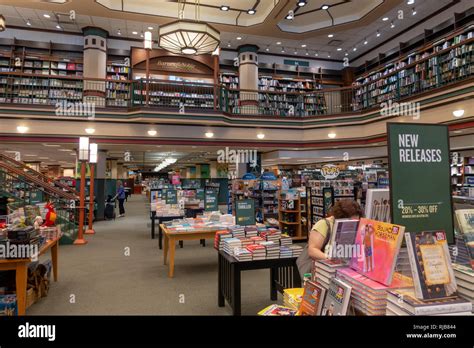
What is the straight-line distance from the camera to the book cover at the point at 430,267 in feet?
4.06

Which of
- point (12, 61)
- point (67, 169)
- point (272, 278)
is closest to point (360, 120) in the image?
point (272, 278)

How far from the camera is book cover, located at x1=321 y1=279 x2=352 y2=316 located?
1.34 metres

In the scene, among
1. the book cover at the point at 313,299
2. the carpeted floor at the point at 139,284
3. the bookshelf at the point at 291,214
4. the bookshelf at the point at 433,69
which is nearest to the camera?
the book cover at the point at 313,299

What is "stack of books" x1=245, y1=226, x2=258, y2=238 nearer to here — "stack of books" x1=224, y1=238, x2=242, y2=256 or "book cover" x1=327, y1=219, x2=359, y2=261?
"stack of books" x1=224, y1=238, x2=242, y2=256

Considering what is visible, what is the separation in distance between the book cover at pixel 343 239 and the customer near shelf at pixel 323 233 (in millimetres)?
692

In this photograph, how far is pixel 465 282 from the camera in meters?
1.30

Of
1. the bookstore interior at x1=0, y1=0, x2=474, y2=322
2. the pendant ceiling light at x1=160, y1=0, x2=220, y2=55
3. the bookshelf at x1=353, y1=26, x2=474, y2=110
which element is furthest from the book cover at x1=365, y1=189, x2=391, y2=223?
the bookshelf at x1=353, y1=26, x2=474, y2=110

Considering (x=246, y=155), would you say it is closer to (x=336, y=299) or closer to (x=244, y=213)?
(x=244, y=213)

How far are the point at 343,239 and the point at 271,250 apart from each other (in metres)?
1.96

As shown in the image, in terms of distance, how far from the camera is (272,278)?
4258 millimetres

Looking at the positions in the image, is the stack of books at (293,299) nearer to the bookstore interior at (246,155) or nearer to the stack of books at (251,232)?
the bookstore interior at (246,155)

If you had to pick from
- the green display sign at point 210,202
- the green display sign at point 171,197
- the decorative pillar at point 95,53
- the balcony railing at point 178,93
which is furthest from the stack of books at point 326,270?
the decorative pillar at point 95,53
